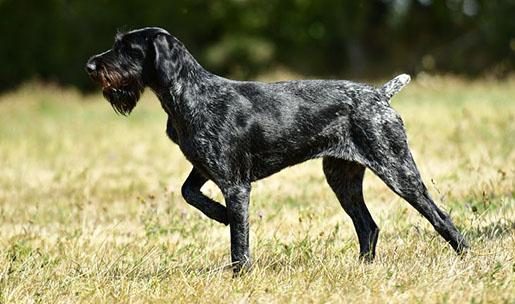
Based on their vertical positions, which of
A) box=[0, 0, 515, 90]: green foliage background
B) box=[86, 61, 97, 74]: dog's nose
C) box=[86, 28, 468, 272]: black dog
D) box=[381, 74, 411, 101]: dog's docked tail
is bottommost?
box=[0, 0, 515, 90]: green foliage background

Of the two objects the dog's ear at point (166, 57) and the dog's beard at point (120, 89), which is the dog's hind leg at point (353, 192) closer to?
the dog's ear at point (166, 57)

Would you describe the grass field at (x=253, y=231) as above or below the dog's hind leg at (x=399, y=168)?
below

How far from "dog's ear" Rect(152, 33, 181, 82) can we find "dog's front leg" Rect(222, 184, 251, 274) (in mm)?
951

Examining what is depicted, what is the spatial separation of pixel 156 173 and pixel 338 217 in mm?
4484

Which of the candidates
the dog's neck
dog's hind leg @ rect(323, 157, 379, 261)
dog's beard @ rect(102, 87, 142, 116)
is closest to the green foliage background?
dog's hind leg @ rect(323, 157, 379, 261)

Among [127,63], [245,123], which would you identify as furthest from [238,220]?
[127,63]

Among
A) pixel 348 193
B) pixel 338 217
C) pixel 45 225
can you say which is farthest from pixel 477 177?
pixel 45 225

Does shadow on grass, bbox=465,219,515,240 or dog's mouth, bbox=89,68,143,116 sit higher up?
dog's mouth, bbox=89,68,143,116

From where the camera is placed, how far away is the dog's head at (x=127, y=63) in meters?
6.12

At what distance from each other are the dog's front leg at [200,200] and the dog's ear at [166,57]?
0.75 metres

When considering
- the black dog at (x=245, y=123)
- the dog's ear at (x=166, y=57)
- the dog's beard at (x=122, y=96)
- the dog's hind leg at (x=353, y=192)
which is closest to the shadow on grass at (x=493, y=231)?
the black dog at (x=245, y=123)

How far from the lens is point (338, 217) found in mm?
8430

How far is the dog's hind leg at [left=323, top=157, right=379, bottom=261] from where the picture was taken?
22.5 feet

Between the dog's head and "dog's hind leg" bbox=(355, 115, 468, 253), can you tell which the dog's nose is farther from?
"dog's hind leg" bbox=(355, 115, 468, 253)
